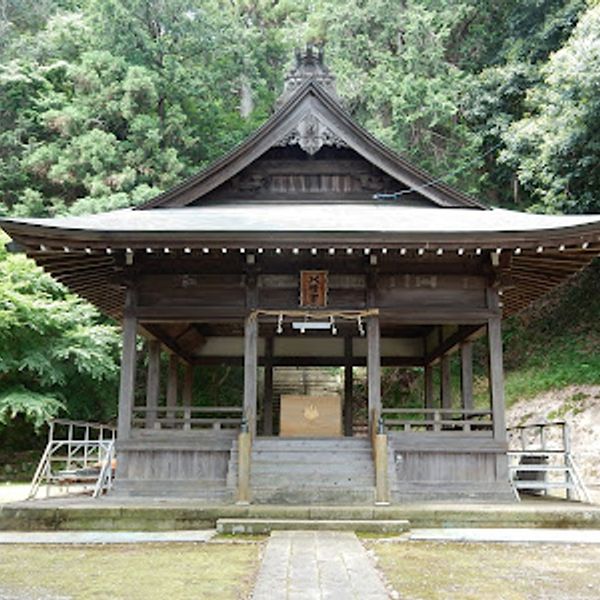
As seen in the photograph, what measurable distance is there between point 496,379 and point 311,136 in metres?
5.19

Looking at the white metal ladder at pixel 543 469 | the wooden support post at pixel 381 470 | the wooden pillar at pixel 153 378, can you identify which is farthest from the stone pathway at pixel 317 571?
the wooden pillar at pixel 153 378

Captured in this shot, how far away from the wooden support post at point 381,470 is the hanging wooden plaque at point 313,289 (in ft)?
7.31

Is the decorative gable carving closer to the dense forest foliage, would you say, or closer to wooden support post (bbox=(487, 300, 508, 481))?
wooden support post (bbox=(487, 300, 508, 481))

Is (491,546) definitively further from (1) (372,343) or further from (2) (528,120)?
(2) (528,120)

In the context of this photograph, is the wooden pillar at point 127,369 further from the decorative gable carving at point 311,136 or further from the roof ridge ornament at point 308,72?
the roof ridge ornament at point 308,72

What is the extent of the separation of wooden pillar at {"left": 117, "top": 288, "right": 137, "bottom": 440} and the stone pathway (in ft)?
12.1

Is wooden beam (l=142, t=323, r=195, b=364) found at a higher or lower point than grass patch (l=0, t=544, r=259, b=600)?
higher

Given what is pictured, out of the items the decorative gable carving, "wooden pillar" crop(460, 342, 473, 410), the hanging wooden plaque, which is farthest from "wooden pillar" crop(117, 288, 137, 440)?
"wooden pillar" crop(460, 342, 473, 410)

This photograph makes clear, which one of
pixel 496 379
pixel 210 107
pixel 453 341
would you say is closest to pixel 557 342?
pixel 453 341

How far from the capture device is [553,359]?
1964 cm

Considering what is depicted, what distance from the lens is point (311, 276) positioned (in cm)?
983

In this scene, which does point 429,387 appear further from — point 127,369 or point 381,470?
point 127,369

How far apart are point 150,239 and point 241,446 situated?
3114mm

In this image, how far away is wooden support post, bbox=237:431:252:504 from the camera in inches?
335
